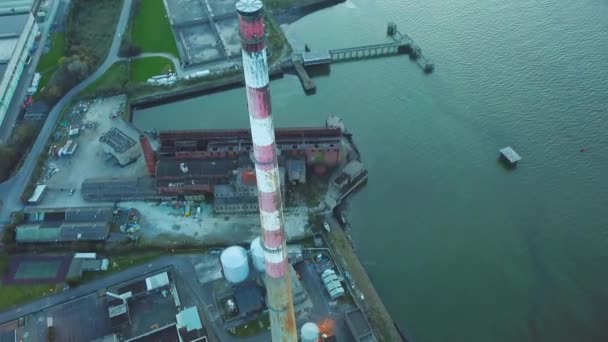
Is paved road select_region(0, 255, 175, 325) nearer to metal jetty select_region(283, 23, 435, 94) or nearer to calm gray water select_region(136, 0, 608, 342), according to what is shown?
calm gray water select_region(136, 0, 608, 342)

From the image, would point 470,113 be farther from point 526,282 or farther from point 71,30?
point 71,30

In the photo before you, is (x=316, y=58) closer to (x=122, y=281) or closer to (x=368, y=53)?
(x=368, y=53)

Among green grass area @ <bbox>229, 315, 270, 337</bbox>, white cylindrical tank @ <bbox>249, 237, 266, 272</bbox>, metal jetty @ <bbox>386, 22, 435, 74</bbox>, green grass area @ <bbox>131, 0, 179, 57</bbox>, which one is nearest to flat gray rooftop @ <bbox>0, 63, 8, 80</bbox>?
green grass area @ <bbox>131, 0, 179, 57</bbox>

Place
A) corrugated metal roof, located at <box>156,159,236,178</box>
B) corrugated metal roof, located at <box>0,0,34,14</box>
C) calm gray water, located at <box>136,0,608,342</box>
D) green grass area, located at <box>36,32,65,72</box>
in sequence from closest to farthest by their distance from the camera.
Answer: calm gray water, located at <box>136,0,608,342</box> → corrugated metal roof, located at <box>156,159,236,178</box> → green grass area, located at <box>36,32,65,72</box> → corrugated metal roof, located at <box>0,0,34,14</box>

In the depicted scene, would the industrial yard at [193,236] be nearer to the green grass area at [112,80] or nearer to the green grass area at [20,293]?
the green grass area at [20,293]

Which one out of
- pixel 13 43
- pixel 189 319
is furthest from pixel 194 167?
pixel 13 43

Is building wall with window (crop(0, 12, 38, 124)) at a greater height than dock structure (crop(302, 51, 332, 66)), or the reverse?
building wall with window (crop(0, 12, 38, 124))

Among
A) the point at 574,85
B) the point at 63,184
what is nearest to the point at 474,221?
the point at 574,85
